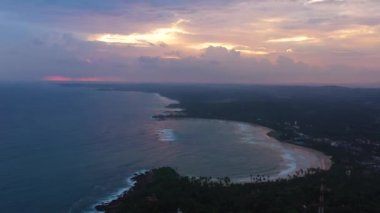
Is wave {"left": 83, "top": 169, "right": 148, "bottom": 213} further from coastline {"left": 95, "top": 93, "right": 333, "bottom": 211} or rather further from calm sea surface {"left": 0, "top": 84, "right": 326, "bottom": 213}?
calm sea surface {"left": 0, "top": 84, "right": 326, "bottom": 213}

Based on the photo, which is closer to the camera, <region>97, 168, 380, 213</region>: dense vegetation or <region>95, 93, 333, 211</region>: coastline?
<region>97, 168, 380, 213</region>: dense vegetation

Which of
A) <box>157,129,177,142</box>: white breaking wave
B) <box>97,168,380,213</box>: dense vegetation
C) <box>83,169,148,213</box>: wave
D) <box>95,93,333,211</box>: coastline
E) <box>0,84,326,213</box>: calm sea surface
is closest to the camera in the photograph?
<box>97,168,380,213</box>: dense vegetation

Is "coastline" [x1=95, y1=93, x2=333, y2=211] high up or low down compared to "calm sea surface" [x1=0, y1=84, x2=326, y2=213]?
down

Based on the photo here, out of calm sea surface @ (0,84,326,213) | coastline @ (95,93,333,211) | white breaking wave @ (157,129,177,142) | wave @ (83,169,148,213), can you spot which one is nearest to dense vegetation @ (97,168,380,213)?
coastline @ (95,93,333,211)

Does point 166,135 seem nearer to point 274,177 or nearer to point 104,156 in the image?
point 104,156

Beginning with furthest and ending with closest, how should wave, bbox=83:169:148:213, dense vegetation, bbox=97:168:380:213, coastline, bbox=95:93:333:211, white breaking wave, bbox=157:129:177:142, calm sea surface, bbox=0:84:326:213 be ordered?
white breaking wave, bbox=157:129:177:142
calm sea surface, bbox=0:84:326:213
wave, bbox=83:169:148:213
coastline, bbox=95:93:333:211
dense vegetation, bbox=97:168:380:213

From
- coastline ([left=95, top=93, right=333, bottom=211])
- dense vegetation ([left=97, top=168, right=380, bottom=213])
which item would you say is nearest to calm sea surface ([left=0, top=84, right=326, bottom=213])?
coastline ([left=95, top=93, right=333, bottom=211])

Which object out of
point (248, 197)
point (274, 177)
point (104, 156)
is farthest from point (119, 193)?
point (274, 177)

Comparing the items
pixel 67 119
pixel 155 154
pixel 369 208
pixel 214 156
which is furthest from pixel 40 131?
pixel 369 208

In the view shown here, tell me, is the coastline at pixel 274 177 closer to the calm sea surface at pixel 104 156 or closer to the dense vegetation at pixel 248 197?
the dense vegetation at pixel 248 197
